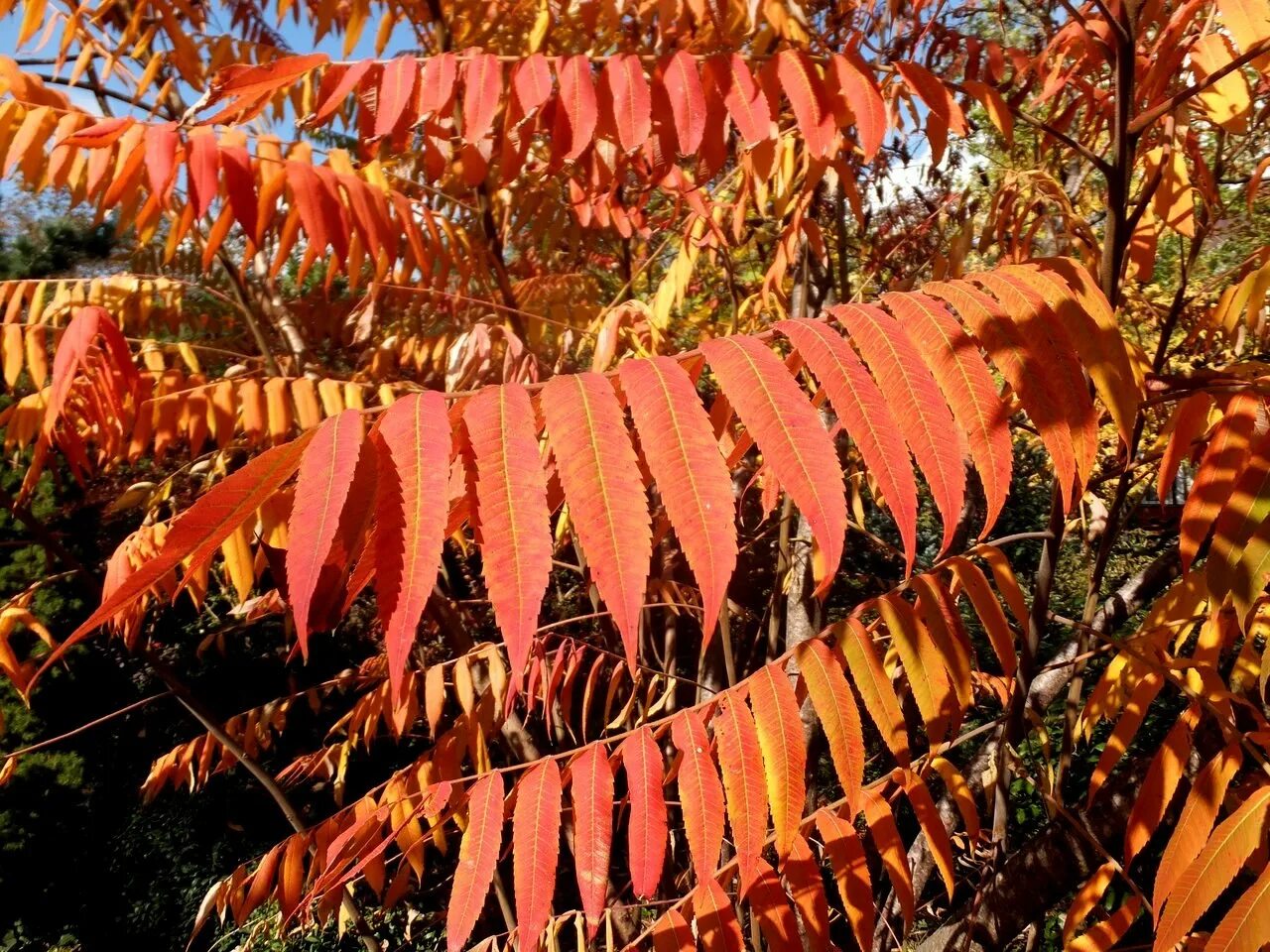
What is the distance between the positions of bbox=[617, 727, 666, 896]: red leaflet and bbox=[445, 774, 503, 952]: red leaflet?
20 centimetres

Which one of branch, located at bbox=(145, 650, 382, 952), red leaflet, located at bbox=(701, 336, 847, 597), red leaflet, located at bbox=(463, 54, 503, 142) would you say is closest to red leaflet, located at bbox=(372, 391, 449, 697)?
red leaflet, located at bbox=(701, 336, 847, 597)

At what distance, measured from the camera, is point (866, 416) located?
2.76ft

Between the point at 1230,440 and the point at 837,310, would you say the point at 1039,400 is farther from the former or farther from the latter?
the point at 1230,440

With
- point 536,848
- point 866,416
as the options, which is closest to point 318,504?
point 866,416

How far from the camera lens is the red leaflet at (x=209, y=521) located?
634 mm

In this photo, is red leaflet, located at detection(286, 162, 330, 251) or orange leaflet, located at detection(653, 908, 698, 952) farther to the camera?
red leaflet, located at detection(286, 162, 330, 251)

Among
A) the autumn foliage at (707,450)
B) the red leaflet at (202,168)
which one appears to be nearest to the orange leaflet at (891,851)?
the autumn foliage at (707,450)

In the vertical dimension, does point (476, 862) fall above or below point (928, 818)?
above

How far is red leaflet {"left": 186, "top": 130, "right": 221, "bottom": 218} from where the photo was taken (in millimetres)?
1635

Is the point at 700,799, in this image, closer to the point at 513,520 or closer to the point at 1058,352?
the point at 513,520

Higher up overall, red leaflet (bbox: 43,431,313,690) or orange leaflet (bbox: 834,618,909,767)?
red leaflet (bbox: 43,431,313,690)

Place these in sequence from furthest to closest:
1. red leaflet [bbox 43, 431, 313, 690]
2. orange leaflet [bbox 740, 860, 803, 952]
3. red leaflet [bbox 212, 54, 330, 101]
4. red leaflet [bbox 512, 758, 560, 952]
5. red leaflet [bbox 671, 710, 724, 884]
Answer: red leaflet [bbox 212, 54, 330, 101], orange leaflet [bbox 740, 860, 803, 952], red leaflet [bbox 671, 710, 724, 884], red leaflet [bbox 512, 758, 560, 952], red leaflet [bbox 43, 431, 313, 690]

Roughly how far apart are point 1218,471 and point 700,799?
0.85 metres

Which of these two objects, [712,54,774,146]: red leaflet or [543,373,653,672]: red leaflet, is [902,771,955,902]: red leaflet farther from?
[712,54,774,146]: red leaflet
